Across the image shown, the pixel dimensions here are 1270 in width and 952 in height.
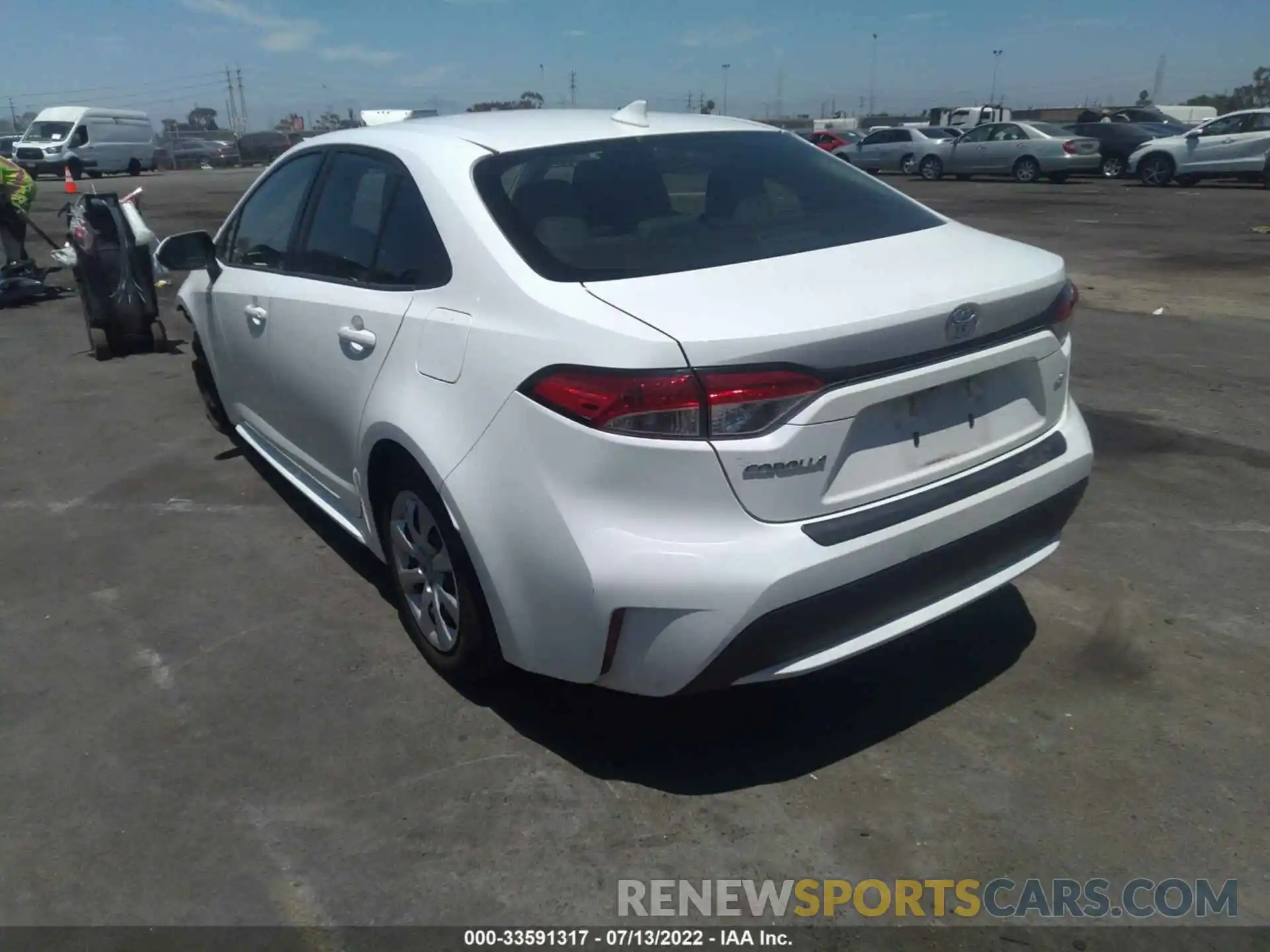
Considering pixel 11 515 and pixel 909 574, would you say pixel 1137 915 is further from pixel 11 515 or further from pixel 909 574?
pixel 11 515

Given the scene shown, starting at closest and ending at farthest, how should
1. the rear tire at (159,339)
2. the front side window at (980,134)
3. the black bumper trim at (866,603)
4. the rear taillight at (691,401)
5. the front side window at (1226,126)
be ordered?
the rear taillight at (691,401), the black bumper trim at (866,603), the rear tire at (159,339), the front side window at (1226,126), the front side window at (980,134)

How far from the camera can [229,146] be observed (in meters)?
55.2

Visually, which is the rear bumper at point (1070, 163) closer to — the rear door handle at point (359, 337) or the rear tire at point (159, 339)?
the rear tire at point (159, 339)

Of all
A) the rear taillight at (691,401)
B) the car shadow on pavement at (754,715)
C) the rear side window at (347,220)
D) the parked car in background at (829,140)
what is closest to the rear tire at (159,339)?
the rear side window at (347,220)

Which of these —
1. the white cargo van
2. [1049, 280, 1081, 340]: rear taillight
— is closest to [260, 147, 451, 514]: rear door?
[1049, 280, 1081, 340]: rear taillight

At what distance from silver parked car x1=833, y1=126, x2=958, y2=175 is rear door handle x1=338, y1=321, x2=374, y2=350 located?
29.2 m

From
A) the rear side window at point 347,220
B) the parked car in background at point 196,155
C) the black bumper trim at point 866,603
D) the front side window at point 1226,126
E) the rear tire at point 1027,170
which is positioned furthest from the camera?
the parked car in background at point 196,155

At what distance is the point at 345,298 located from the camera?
366 centimetres

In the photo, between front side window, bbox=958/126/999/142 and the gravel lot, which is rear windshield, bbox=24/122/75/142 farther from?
the gravel lot

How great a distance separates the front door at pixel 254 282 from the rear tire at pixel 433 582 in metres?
1.24

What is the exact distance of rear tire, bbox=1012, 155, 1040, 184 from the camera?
89.1 feet

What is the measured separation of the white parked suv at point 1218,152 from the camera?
2314cm

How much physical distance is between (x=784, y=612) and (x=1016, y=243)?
171 cm

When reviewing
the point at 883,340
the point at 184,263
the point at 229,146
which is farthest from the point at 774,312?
the point at 229,146
